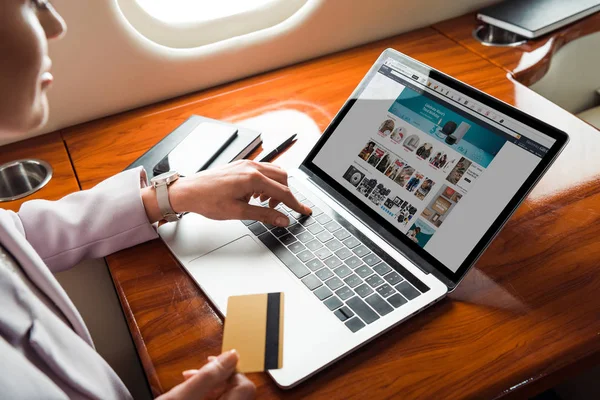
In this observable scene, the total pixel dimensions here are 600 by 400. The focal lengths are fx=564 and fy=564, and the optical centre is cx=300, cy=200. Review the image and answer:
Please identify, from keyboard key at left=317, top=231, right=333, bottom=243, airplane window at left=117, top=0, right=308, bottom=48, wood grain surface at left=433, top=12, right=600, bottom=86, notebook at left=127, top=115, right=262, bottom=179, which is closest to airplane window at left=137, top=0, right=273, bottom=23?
airplane window at left=117, top=0, right=308, bottom=48

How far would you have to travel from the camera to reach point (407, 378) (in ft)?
2.11

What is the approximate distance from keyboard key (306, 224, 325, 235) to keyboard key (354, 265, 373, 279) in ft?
0.33

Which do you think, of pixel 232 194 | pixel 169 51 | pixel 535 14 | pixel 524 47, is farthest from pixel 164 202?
pixel 535 14

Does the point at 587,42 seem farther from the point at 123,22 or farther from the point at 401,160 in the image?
the point at 123,22

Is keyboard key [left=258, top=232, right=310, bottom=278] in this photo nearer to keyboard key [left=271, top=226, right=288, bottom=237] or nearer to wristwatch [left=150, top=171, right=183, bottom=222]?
keyboard key [left=271, top=226, right=288, bottom=237]

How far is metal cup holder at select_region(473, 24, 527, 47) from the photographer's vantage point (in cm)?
136

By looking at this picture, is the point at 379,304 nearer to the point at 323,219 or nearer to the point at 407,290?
the point at 407,290

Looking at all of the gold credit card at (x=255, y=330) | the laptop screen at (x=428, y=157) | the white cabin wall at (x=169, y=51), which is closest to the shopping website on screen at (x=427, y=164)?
the laptop screen at (x=428, y=157)

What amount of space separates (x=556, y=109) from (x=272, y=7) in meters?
0.68

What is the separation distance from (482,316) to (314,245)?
248 mm

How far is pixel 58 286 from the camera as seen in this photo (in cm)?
71

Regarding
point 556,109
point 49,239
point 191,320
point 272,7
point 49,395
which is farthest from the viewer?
point 272,7

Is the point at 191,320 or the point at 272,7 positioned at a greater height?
the point at 272,7

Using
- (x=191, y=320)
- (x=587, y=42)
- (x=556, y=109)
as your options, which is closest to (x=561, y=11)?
(x=587, y=42)
